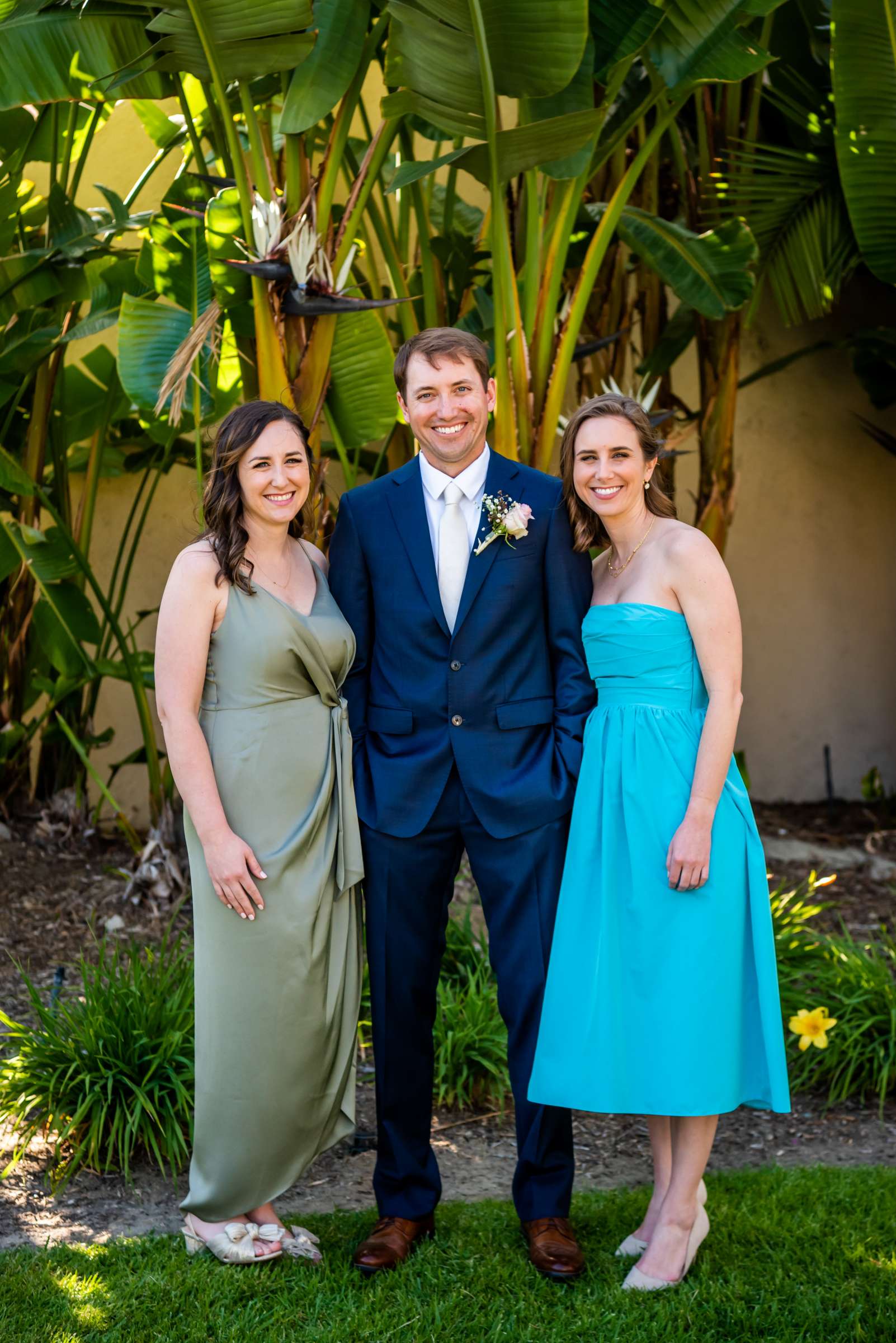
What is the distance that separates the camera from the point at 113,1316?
108 inches

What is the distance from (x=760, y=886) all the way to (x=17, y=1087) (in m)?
2.14

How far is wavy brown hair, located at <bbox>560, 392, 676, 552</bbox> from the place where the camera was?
2979mm

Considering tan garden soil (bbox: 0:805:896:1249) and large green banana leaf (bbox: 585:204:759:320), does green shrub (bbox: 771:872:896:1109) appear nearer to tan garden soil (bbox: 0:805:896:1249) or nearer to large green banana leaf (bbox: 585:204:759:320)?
tan garden soil (bbox: 0:805:896:1249)

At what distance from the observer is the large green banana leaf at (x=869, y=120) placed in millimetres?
4645

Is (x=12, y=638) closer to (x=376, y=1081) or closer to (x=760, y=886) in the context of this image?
(x=376, y=1081)

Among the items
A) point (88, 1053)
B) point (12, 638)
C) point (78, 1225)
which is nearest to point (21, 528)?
point (12, 638)

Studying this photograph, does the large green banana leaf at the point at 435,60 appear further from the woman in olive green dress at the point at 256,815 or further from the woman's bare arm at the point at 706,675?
the woman's bare arm at the point at 706,675

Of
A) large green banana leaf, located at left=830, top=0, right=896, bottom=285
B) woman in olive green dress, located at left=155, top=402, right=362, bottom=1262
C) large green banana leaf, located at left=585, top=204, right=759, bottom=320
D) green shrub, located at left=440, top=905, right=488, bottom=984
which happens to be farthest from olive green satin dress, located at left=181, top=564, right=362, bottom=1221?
large green banana leaf, located at left=830, top=0, right=896, bottom=285

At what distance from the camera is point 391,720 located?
117 inches

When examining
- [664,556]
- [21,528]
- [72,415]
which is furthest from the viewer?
[72,415]

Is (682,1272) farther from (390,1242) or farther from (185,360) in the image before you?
(185,360)

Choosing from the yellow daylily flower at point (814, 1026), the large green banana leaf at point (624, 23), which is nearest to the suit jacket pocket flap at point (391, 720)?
the yellow daylily flower at point (814, 1026)

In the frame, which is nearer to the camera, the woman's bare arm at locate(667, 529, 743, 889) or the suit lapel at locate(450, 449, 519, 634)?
the woman's bare arm at locate(667, 529, 743, 889)

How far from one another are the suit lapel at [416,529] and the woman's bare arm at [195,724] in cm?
47
